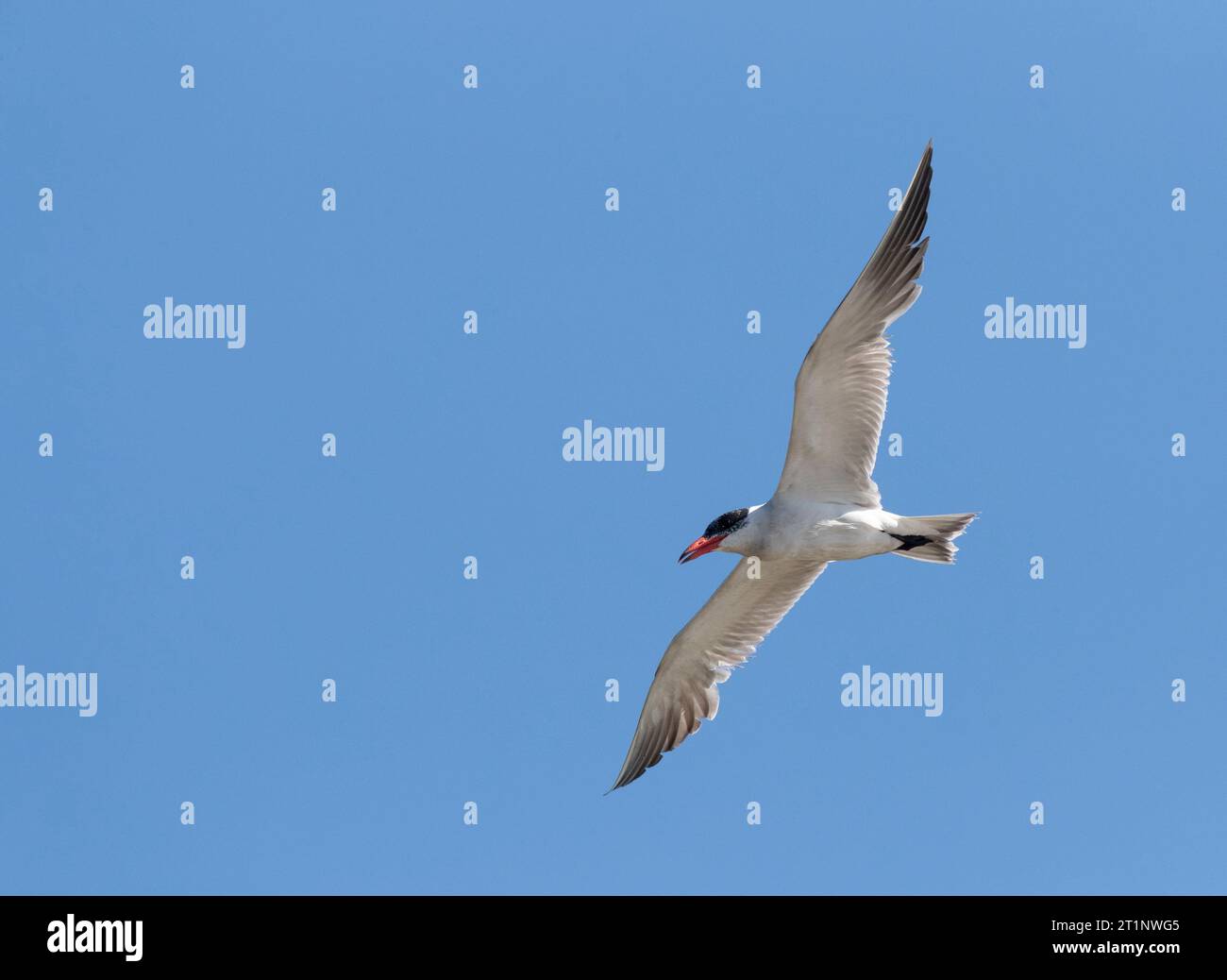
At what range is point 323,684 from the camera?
1736cm

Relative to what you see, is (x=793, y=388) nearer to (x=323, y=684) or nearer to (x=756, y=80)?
(x=756, y=80)

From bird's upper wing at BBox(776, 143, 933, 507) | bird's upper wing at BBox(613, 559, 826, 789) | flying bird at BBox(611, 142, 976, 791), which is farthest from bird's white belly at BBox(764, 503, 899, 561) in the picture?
bird's upper wing at BBox(613, 559, 826, 789)

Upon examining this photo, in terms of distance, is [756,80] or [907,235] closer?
[907,235]

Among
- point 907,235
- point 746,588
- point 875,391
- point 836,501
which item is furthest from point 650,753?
point 907,235

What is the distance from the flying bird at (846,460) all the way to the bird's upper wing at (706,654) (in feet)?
0.41

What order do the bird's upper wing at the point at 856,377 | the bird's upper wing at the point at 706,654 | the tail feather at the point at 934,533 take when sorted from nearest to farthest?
the bird's upper wing at the point at 856,377 < the tail feather at the point at 934,533 < the bird's upper wing at the point at 706,654

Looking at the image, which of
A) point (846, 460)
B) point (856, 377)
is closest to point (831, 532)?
point (846, 460)

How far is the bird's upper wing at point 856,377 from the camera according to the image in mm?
12773

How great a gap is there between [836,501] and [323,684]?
651 centimetres

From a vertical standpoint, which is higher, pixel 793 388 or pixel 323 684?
pixel 793 388

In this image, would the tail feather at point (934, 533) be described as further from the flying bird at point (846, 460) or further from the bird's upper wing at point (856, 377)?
the bird's upper wing at point (856, 377)

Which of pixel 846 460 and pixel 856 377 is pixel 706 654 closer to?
pixel 846 460

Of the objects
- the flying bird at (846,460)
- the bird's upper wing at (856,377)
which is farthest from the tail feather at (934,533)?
the bird's upper wing at (856,377)

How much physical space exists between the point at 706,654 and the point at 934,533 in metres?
2.76
